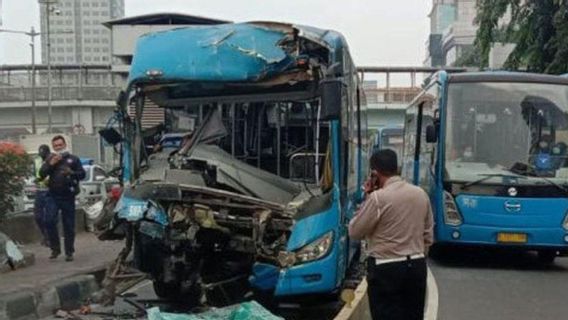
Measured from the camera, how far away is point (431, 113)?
1172 centimetres

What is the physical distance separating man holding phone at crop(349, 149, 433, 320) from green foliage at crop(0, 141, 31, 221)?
7.45 m

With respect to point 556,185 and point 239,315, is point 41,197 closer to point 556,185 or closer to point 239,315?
point 239,315

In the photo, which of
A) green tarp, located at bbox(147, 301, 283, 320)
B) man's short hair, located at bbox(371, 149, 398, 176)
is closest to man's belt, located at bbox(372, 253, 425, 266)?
man's short hair, located at bbox(371, 149, 398, 176)

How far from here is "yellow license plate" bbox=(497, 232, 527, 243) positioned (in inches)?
419

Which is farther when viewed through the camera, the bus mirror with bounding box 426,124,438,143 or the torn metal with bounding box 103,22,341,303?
the bus mirror with bounding box 426,124,438,143

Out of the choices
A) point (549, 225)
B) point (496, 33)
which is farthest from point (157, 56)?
point (496, 33)

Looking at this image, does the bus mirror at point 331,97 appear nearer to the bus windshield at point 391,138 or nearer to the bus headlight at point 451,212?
the bus headlight at point 451,212

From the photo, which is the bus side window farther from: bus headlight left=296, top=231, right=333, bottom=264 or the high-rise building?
the high-rise building

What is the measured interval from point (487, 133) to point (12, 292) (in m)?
6.68

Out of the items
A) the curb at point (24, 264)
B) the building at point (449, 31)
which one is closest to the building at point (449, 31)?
the building at point (449, 31)

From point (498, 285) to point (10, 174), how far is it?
7.03 m

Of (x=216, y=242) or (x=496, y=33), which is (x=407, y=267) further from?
(x=496, y=33)

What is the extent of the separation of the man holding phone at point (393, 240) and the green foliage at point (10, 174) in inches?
293

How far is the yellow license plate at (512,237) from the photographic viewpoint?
34.9 feet
